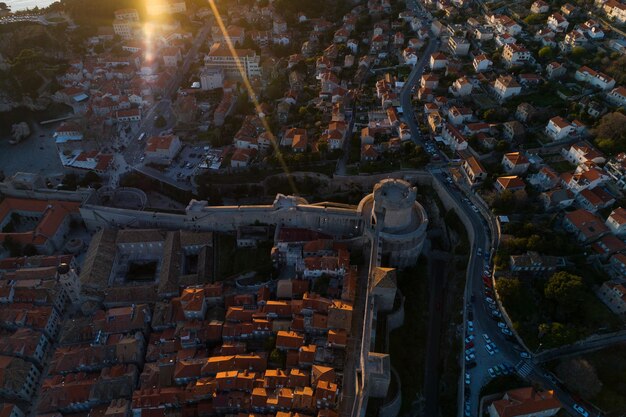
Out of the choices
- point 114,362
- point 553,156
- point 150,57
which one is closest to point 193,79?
point 150,57

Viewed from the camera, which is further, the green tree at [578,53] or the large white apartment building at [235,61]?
the large white apartment building at [235,61]

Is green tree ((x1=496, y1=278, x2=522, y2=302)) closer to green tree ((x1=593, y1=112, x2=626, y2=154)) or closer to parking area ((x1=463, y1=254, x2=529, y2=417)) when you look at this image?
parking area ((x1=463, y1=254, x2=529, y2=417))

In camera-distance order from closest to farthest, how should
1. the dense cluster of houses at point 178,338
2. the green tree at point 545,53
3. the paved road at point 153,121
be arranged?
the dense cluster of houses at point 178,338 → the paved road at point 153,121 → the green tree at point 545,53

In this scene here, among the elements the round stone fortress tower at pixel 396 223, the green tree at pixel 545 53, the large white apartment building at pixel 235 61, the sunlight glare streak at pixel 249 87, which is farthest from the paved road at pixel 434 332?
the large white apartment building at pixel 235 61

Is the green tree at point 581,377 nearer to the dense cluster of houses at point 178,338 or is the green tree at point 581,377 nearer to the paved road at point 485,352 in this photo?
the paved road at point 485,352

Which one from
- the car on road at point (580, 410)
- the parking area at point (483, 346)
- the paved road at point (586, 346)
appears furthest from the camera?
the paved road at point (586, 346)

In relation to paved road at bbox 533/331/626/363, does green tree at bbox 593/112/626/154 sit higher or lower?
higher

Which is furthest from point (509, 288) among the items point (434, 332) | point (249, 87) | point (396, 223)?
point (249, 87)

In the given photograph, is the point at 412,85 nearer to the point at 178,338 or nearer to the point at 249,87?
the point at 249,87

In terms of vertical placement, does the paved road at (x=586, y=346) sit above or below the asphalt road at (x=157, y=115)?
below

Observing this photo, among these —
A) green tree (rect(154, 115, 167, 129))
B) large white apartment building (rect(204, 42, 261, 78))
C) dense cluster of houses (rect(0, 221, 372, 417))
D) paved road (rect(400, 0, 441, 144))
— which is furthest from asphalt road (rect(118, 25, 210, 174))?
paved road (rect(400, 0, 441, 144))
